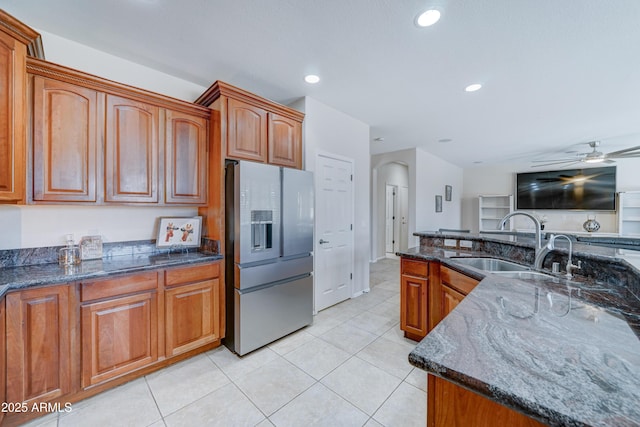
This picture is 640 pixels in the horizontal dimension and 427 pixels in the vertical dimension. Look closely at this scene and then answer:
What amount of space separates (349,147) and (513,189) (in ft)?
20.4

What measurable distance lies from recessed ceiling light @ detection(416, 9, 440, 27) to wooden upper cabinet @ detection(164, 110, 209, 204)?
2000 mm

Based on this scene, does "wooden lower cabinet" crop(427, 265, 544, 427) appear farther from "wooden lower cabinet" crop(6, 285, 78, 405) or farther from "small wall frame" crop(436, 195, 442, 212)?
"small wall frame" crop(436, 195, 442, 212)

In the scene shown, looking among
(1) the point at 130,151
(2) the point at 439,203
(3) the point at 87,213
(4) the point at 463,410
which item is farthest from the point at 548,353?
(2) the point at 439,203

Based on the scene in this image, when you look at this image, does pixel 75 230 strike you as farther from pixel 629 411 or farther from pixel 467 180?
pixel 467 180

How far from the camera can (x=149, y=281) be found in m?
1.90

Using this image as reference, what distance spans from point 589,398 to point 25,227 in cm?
316

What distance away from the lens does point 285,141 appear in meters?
2.76

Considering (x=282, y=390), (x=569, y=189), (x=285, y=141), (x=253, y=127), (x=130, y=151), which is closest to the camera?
(x=282, y=390)

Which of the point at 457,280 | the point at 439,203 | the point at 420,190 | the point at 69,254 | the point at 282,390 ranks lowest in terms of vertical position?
the point at 282,390

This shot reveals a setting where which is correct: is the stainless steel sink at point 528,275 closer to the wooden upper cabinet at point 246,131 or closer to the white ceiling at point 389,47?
the white ceiling at point 389,47

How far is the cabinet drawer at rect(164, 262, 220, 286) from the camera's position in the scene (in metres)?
2.00

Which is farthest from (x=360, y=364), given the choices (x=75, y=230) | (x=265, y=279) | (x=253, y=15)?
(x=253, y=15)

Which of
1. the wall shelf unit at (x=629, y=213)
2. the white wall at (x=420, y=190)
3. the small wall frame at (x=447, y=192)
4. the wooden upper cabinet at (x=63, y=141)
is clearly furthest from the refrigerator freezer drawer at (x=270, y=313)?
the wall shelf unit at (x=629, y=213)

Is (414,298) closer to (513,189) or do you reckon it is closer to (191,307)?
(191,307)
